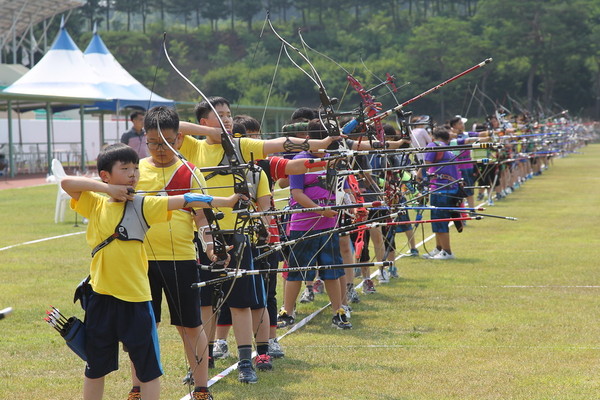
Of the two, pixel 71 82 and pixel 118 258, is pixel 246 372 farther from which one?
pixel 71 82

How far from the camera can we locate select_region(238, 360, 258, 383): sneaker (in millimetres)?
5234

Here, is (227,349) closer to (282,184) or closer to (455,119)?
(282,184)

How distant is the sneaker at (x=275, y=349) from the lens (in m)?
5.92

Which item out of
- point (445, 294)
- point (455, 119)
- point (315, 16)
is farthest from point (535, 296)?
point (315, 16)

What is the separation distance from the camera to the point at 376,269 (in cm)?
992

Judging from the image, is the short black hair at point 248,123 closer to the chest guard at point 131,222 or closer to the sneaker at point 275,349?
the sneaker at point 275,349

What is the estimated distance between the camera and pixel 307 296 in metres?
8.05

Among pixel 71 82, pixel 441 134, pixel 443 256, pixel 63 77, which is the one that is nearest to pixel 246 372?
pixel 443 256

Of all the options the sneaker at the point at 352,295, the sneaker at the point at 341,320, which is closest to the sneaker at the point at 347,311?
the sneaker at the point at 341,320

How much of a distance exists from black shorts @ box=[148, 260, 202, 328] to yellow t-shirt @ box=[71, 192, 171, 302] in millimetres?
497

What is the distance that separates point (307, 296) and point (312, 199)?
5.21ft

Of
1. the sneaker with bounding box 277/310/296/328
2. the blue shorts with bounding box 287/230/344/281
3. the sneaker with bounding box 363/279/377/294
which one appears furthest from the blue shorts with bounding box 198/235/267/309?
the sneaker with bounding box 363/279/377/294

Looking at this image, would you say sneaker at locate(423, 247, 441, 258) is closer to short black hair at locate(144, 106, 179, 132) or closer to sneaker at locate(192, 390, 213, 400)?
sneaker at locate(192, 390, 213, 400)

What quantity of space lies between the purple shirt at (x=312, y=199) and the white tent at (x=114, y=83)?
22120 millimetres
